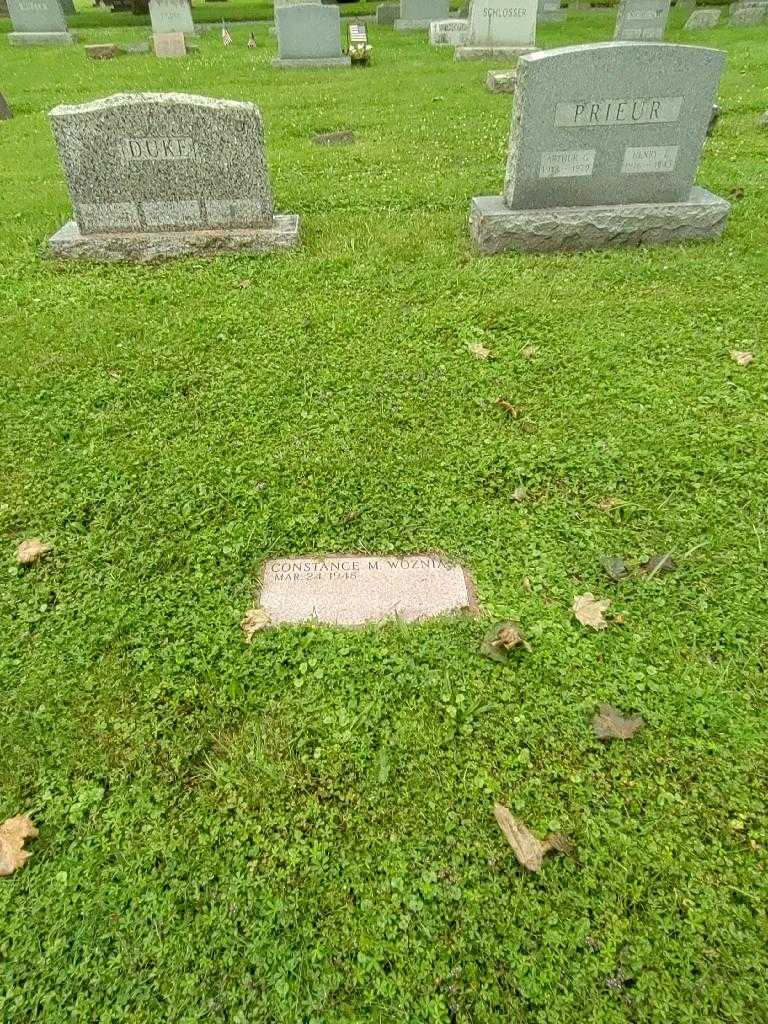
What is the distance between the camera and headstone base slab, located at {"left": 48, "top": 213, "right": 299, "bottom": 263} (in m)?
5.56

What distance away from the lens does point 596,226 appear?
218 inches

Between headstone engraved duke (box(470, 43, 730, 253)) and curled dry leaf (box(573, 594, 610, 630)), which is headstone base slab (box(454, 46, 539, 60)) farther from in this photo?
curled dry leaf (box(573, 594, 610, 630))

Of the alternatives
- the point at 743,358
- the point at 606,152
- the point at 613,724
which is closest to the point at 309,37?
the point at 606,152

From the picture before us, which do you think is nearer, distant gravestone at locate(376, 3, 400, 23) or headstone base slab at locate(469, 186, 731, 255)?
headstone base slab at locate(469, 186, 731, 255)

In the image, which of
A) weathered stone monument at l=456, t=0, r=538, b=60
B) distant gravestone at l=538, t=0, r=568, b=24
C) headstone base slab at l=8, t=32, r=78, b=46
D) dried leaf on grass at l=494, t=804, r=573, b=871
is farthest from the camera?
distant gravestone at l=538, t=0, r=568, b=24

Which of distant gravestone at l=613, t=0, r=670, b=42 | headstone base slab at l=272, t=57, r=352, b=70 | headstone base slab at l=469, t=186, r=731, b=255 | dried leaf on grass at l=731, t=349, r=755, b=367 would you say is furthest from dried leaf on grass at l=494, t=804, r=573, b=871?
distant gravestone at l=613, t=0, r=670, b=42

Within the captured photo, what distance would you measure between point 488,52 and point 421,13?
524 cm

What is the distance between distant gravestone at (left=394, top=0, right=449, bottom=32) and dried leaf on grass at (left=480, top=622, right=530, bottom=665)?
19.4 m

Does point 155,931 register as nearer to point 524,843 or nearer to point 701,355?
point 524,843

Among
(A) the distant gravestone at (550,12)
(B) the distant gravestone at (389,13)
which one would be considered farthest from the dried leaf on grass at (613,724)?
(A) the distant gravestone at (550,12)

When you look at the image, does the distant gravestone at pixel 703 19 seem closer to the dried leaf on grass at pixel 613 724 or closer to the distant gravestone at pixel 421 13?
the distant gravestone at pixel 421 13

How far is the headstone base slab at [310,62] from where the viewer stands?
43.2ft

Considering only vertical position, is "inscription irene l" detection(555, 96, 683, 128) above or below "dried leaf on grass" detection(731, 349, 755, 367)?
above

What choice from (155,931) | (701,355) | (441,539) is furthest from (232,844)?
(701,355)
